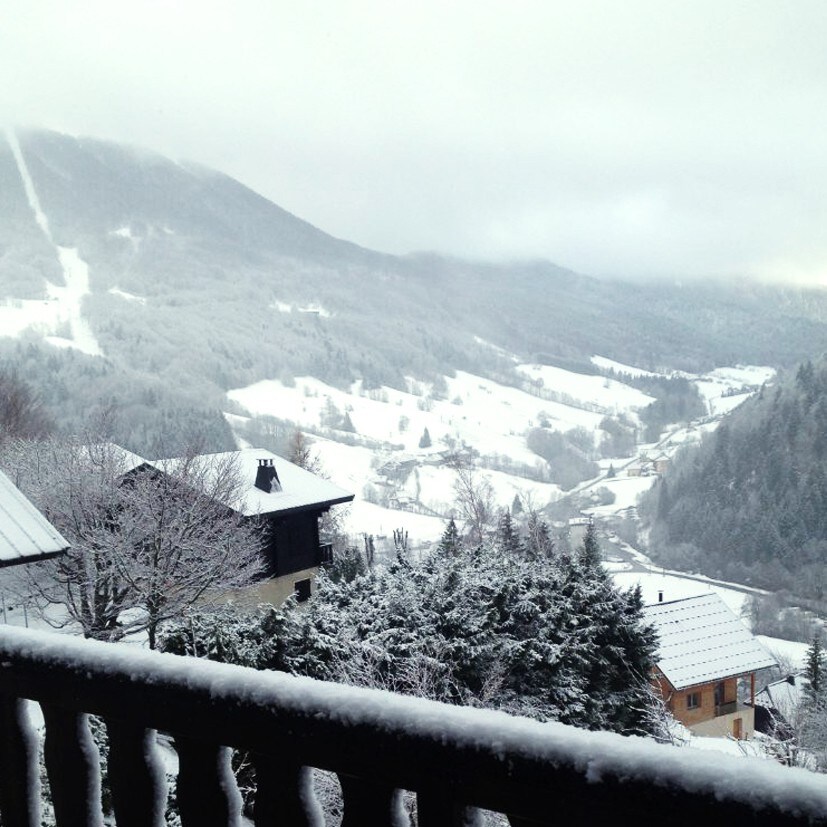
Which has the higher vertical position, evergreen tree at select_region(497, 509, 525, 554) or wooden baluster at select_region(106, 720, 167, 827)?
wooden baluster at select_region(106, 720, 167, 827)

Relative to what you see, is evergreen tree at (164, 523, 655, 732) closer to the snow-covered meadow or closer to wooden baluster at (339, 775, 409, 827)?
wooden baluster at (339, 775, 409, 827)

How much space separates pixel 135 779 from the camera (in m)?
1.79

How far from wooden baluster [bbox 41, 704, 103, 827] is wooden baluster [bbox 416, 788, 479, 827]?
0.86 m

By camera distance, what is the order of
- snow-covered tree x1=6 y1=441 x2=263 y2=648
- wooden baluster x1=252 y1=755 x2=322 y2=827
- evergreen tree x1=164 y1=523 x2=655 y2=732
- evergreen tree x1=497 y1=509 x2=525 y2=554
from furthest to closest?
evergreen tree x1=497 y1=509 x2=525 y2=554, snow-covered tree x1=6 y1=441 x2=263 y2=648, evergreen tree x1=164 y1=523 x2=655 y2=732, wooden baluster x1=252 y1=755 x2=322 y2=827

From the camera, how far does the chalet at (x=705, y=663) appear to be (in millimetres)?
23547

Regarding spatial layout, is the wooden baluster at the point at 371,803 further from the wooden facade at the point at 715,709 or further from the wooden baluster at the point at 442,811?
the wooden facade at the point at 715,709

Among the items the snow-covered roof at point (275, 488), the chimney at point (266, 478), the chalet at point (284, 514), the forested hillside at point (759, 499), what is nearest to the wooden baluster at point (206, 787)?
the snow-covered roof at point (275, 488)

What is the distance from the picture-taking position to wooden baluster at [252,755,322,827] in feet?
5.19

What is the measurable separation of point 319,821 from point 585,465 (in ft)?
448

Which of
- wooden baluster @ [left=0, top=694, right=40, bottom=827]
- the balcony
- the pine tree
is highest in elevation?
wooden baluster @ [left=0, top=694, right=40, bottom=827]

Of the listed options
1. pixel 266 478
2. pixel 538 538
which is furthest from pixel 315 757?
pixel 538 538

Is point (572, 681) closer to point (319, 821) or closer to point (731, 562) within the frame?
point (319, 821)

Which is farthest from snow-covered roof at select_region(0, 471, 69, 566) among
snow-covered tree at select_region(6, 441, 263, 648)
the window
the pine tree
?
the pine tree

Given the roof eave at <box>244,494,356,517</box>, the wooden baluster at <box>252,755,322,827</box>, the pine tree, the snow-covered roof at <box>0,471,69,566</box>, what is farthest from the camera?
the pine tree
